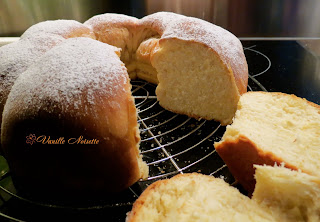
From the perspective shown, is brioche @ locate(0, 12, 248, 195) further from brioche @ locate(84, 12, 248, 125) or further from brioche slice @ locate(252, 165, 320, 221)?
brioche slice @ locate(252, 165, 320, 221)

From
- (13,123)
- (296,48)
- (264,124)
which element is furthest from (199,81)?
(296,48)

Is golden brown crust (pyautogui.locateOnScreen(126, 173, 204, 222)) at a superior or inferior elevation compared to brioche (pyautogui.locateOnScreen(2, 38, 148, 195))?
inferior

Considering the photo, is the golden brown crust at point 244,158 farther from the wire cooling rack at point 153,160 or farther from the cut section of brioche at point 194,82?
the cut section of brioche at point 194,82

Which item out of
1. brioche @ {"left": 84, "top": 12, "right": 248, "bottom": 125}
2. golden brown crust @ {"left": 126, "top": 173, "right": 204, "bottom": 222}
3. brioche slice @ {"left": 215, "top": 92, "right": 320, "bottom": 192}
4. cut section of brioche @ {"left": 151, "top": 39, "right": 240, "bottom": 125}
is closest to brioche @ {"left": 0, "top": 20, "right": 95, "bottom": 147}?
brioche @ {"left": 84, "top": 12, "right": 248, "bottom": 125}

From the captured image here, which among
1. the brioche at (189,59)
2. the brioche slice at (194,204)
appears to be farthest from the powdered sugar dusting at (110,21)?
the brioche slice at (194,204)

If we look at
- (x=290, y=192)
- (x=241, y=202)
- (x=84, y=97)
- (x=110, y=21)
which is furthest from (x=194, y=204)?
(x=110, y=21)

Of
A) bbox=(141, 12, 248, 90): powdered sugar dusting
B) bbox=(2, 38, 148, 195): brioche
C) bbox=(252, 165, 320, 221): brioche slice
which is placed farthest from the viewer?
bbox=(141, 12, 248, 90): powdered sugar dusting
